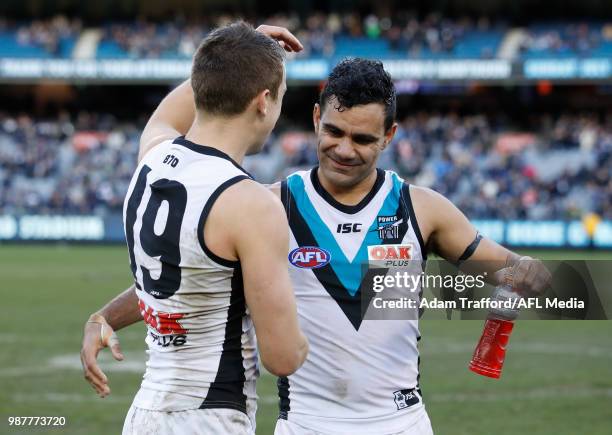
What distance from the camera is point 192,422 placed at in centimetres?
328

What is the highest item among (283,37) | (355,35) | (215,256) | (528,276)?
(283,37)

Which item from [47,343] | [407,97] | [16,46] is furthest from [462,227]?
[16,46]

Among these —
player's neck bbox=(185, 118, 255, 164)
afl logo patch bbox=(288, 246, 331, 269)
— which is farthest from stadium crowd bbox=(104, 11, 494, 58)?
player's neck bbox=(185, 118, 255, 164)

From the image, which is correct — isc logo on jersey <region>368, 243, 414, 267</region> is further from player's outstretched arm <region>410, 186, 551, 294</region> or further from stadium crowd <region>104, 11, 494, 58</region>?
stadium crowd <region>104, 11, 494, 58</region>

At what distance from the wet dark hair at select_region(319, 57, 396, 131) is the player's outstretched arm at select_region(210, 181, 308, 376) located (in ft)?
3.25

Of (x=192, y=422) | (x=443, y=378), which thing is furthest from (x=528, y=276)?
(x=443, y=378)

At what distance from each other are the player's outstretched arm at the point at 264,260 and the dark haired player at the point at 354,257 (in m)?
0.89

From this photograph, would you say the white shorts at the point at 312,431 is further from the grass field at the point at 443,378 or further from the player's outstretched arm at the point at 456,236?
the grass field at the point at 443,378

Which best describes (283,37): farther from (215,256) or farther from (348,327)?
(215,256)

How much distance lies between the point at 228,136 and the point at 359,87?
89cm

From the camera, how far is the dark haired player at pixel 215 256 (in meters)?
3.10

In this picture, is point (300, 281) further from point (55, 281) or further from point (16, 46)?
point (16, 46)

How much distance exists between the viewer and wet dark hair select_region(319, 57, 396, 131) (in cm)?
401

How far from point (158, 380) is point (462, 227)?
4.72 ft
